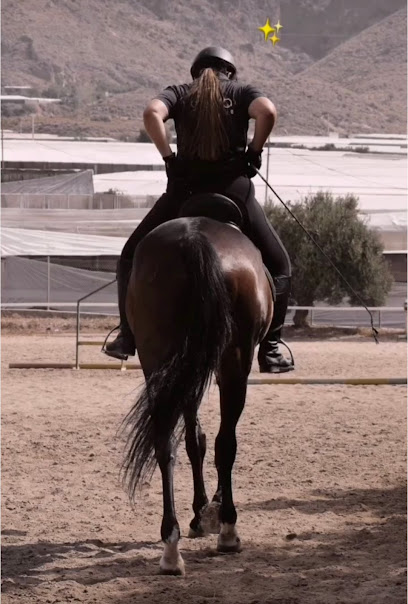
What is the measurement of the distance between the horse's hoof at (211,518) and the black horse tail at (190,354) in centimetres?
78

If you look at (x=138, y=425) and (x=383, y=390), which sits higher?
(x=138, y=425)

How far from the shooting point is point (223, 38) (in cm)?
12825

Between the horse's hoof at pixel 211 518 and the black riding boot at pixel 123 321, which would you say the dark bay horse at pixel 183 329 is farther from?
the horse's hoof at pixel 211 518

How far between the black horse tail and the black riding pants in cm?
63

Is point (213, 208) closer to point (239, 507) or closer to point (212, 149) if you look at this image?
point (212, 149)

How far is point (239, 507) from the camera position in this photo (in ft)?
24.8

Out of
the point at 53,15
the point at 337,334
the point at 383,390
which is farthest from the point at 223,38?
the point at 383,390

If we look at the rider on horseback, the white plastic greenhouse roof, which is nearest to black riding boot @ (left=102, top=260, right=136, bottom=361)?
the rider on horseback

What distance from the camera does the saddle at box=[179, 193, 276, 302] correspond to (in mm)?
6445

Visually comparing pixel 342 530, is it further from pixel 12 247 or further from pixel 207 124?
pixel 12 247

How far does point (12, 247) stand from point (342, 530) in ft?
80.6

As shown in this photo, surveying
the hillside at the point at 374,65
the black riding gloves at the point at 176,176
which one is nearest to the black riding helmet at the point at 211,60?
the black riding gloves at the point at 176,176

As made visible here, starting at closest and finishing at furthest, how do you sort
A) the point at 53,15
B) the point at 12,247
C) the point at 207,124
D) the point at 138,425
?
the point at 138,425 → the point at 207,124 → the point at 12,247 → the point at 53,15

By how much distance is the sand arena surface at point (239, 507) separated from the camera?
5758mm
